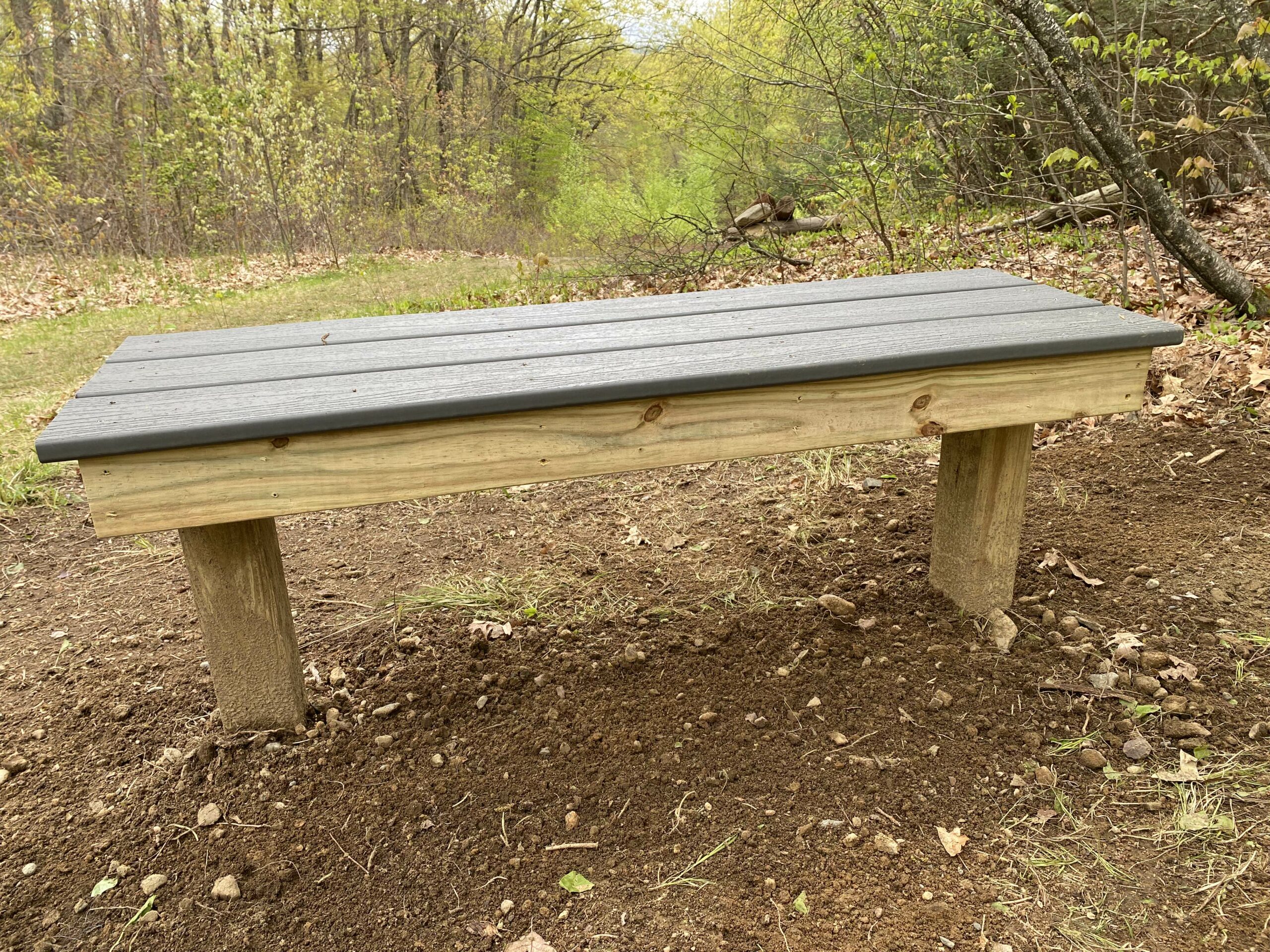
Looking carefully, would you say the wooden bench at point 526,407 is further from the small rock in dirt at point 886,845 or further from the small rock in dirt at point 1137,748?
the small rock in dirt at point 886,845

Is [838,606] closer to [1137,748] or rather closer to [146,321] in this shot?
[1137,748]

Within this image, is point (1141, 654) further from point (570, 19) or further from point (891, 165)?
point (570, 19)

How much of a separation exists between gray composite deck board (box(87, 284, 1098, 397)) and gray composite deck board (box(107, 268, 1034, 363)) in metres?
0.05

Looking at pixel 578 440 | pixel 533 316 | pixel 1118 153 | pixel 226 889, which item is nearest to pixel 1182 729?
pixel 578 440

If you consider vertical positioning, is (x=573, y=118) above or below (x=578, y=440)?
above

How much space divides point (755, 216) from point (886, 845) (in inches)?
302

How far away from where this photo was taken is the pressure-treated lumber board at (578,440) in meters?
1.37

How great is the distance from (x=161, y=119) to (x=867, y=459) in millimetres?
11336

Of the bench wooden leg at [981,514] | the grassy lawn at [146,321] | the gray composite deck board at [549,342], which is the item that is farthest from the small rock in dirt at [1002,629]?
the grassy lawn at [146,321]

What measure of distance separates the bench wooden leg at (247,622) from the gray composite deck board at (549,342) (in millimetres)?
294

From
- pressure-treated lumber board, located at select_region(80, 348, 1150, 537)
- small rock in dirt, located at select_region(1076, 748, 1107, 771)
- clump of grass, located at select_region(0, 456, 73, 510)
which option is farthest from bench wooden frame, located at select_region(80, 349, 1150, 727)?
clump of grass, located at select_region(0, 456, 73, 510)

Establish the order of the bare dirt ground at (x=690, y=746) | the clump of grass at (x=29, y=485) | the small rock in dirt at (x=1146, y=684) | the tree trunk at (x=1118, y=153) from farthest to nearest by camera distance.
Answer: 1. the clump of grass at (x=29, y=485)
2. the tree trunk at (x=1118, y=153)
3. the small rock in dirt at (x=1146, y=684)
4. the bare dirt ground at (x=690, y=746)

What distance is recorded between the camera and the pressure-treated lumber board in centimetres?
137

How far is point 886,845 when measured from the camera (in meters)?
1.57
